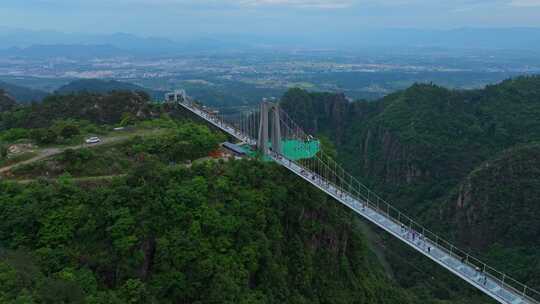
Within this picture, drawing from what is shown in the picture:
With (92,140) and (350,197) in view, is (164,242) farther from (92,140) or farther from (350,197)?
(92,140)

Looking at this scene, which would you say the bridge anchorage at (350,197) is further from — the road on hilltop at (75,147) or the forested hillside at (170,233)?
the road on hilltop at (75,147)

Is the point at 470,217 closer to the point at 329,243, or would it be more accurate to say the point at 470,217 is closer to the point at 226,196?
the point at 329,243

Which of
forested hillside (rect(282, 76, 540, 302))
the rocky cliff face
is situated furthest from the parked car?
the rocky cliff face

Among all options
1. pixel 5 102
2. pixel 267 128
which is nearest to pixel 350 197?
pixel 267 128

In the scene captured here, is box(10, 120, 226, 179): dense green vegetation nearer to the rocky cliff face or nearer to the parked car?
the parked car

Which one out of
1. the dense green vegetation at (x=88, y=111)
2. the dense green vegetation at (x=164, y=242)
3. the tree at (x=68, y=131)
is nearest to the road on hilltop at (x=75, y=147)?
the tree at (x=68, y=131)

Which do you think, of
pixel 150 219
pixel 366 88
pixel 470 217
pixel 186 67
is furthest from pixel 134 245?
pixel 186 67

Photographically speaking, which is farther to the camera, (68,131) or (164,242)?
(68,131)
